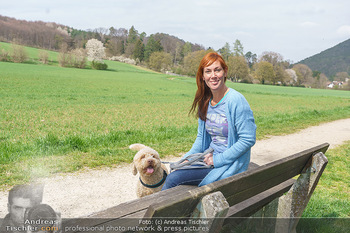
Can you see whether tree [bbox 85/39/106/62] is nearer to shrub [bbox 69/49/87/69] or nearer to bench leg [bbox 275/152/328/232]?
shrub [bbox 69/49/87/69]

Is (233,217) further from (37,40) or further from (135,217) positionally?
(37,40)

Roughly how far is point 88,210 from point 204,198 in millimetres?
2971

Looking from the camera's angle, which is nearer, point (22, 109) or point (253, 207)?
point (253, 207)

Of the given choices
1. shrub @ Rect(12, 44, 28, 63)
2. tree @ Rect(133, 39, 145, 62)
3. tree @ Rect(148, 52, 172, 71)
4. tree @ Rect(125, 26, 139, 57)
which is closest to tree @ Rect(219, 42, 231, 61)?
tree @ Rect(148, 52, 172, 71)

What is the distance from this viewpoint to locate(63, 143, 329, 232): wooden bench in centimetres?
144

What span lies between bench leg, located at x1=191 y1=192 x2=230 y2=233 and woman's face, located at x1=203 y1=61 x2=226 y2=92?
1729mm

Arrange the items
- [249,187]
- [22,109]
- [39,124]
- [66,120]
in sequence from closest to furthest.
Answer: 1. [249,187]
2. [39,124]
3. [66,120]
4. [22,109]

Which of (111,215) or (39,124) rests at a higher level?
(111,215)

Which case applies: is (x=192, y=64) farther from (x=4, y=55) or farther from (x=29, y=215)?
(x=29, y=215)

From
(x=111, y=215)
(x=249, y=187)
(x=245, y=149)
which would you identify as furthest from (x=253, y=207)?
(x=111, y=215)

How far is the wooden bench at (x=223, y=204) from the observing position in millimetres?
1438

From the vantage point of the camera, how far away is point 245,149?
9.17 feet

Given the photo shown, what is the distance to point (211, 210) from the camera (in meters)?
1.48

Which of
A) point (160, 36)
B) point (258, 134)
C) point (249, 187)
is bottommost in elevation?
point (258, 134)
